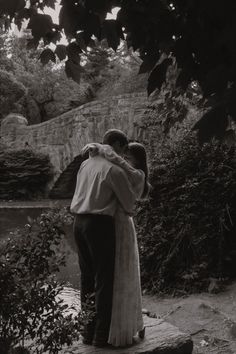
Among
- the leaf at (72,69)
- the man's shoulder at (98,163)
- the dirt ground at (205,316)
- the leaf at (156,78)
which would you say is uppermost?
the leaf at (72,69)

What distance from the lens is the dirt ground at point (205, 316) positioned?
459 cm

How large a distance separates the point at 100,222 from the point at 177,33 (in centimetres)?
181

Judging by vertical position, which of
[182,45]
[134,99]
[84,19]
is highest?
[134,99]

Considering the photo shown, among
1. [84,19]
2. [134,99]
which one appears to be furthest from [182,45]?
[134,99]

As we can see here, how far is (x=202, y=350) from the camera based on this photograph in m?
4.48

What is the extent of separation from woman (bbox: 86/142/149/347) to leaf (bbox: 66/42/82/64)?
1171mm

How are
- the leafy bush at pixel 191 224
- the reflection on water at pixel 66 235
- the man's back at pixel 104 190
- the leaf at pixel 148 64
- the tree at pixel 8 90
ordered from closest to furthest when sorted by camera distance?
the leaf at pixel 148 64 < the man's back at pixel 104 190 < the leafy bush at pixel 191 224 < the reflection on water at pixel 66 235 < the tree at pixel 8 90

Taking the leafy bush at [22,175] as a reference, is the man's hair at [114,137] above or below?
above

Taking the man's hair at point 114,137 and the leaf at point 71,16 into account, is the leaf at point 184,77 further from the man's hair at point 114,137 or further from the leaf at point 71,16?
the man's hair at point 114,137

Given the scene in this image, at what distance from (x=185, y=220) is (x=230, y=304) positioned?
1437mm

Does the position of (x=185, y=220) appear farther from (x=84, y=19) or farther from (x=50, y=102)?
(x=50, y=102)

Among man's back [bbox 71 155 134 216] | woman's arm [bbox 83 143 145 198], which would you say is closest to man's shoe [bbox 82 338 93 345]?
man's back [bbox 71 155 134 216]

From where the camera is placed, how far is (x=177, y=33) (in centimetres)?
191

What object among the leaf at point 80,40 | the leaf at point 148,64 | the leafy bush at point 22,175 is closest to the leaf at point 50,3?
the leaf at point 80,40
